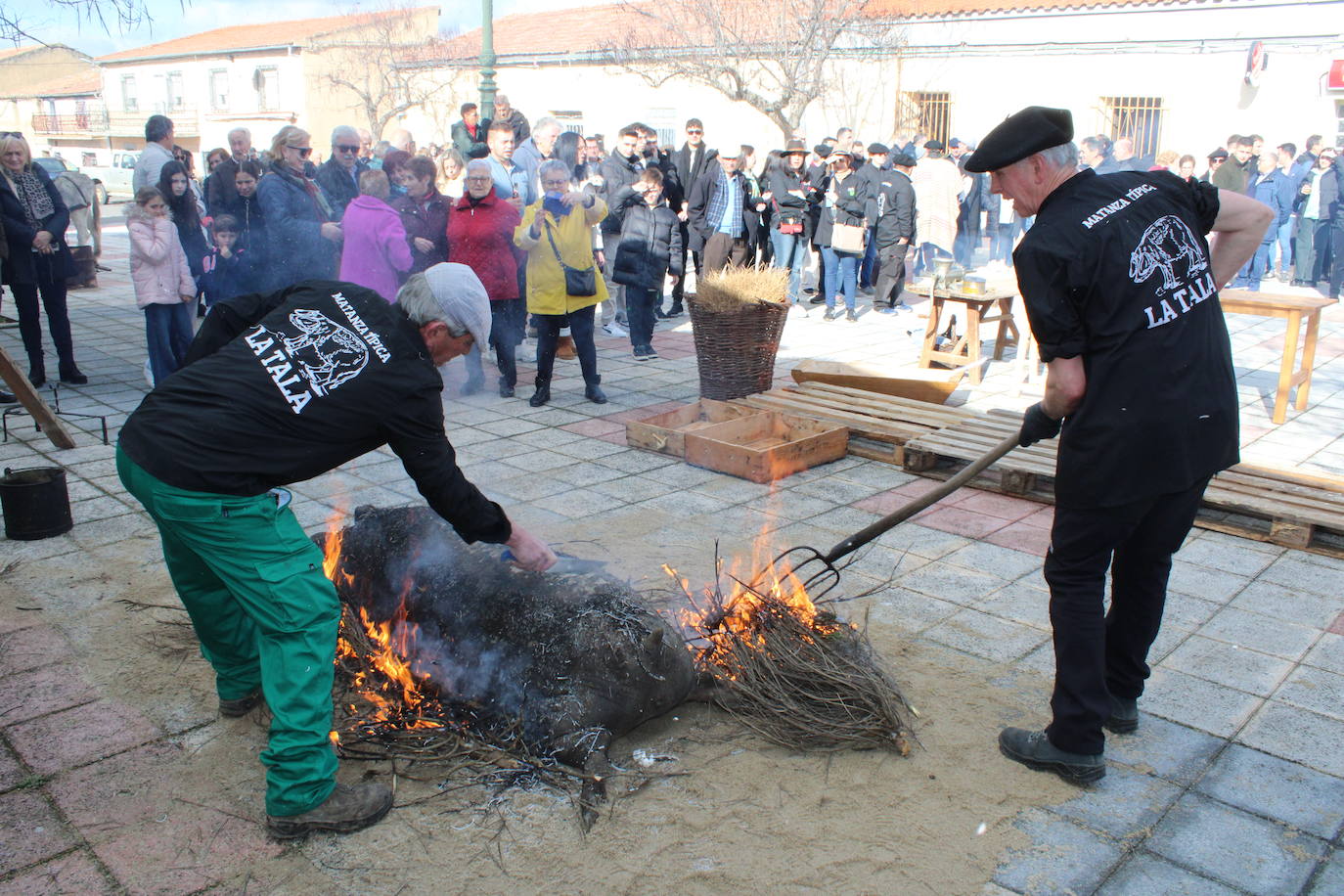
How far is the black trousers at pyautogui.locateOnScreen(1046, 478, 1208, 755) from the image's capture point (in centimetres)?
305

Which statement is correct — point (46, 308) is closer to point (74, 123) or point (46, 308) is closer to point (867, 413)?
point (867, 413)

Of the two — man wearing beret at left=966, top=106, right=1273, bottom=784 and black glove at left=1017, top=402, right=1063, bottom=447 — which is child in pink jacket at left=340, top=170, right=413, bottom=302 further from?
black glove at left=1017, top=402, right=1063, bottom=447

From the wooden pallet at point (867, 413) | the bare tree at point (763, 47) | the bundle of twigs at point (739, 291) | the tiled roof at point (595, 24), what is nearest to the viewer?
the wooden pallet at point (867, 413)

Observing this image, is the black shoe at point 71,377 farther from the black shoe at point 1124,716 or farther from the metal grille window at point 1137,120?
the metal grille window at point 1137,120

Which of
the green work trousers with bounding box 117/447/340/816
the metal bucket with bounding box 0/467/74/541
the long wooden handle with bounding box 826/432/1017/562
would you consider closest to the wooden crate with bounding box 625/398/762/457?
the long wooden handle with bounding box 826/432/1017/562

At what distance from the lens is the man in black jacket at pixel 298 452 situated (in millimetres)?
2727

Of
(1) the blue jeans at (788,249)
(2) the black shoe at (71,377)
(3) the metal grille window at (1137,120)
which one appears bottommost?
(2) the black shoe at (71,377)

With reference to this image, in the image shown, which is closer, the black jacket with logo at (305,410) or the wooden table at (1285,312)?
the black jacket with logo at (305,410)

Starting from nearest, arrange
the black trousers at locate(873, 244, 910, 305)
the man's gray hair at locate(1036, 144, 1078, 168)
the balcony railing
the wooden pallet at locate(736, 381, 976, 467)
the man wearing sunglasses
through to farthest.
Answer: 1. the man's gray hair at locate(1036, 144, 1078, 168)
2. the wooden pallet at locate(736, 381, 976, 467)
3. the man wearing sunglasses
4. the black trousers at locate(873, 244, 910, 305)
5. the balcony railing

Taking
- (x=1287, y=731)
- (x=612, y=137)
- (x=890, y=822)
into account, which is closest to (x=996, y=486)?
(x=1287, y=731)

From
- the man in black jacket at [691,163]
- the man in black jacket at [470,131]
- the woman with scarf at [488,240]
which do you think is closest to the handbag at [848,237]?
the man in black jacket at [691,163]

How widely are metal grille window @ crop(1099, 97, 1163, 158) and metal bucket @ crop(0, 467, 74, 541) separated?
67.9 ft

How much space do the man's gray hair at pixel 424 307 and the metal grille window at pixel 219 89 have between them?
1799 inches

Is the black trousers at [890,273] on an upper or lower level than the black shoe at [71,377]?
upper
